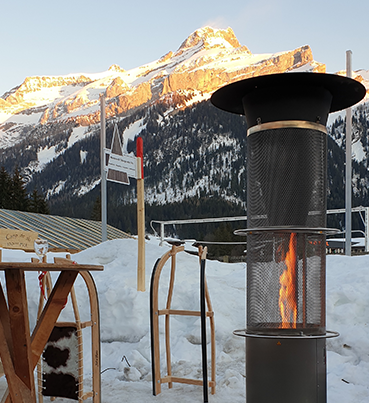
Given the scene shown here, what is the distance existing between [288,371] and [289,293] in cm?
53

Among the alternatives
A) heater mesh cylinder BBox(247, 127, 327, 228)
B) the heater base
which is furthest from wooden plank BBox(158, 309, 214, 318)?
heater mesh cylinder BBox(247, 127, 327, 228)

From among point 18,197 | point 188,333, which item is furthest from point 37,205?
point 188,333

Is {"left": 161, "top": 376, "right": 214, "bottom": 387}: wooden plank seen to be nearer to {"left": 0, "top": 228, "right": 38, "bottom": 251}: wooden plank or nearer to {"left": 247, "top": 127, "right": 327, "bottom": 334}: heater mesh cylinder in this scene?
{"left": 247, "top": 127, "right": 327, "bottom": 334}: heater mesh cylinder

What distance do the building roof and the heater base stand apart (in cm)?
1120

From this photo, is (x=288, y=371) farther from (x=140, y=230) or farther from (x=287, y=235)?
(x=140, y=230)

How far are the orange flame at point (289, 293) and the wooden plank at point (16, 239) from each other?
2.56 meters

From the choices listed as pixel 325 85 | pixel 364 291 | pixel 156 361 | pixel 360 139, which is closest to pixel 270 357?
pixel 156 361

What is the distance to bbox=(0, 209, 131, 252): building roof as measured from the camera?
48.9 ft

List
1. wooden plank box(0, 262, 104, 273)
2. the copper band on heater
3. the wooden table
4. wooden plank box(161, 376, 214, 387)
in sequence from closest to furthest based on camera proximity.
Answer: wooden plank box(0, 262, 104, 273) → the wooden table → the copper band on heater → wooden plank box(161, 376, 214, 387)

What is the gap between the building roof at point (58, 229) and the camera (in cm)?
1490

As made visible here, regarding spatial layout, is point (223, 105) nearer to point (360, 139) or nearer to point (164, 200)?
point (164, 200)

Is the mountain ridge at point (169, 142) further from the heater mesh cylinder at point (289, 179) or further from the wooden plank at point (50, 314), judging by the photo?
the wooden plank at point (50, 314)

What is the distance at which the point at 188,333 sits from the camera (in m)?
5.70

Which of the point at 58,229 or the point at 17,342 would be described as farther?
the point at 58,229
